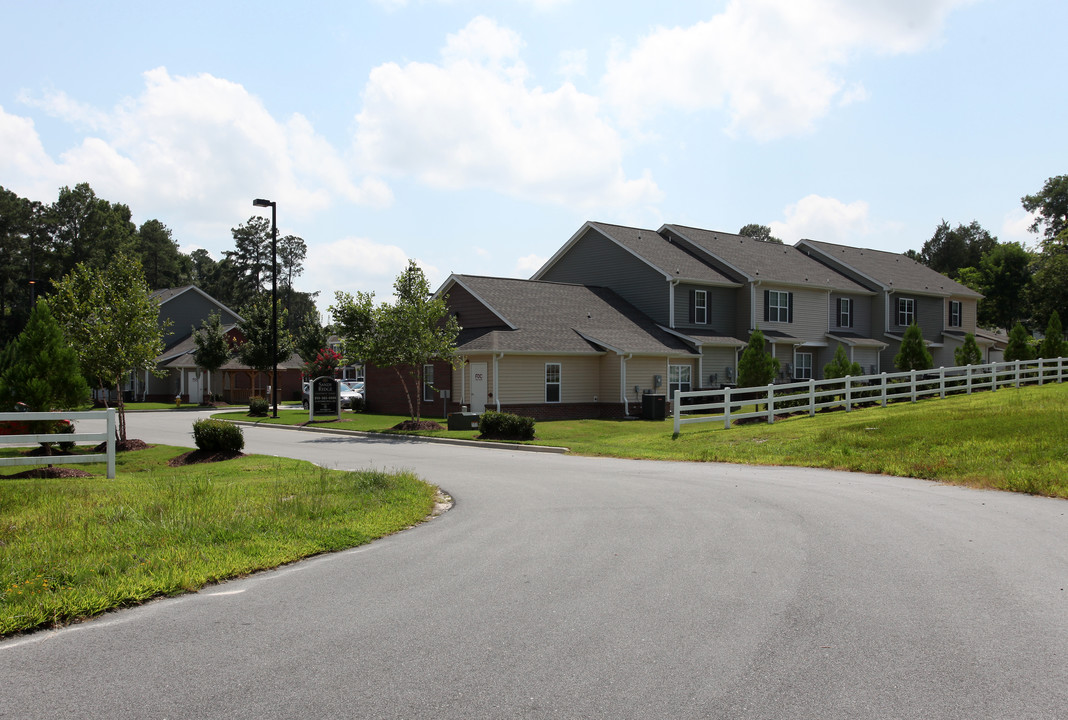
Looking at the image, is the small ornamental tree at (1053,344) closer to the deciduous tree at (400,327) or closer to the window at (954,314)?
the window at (954,314)

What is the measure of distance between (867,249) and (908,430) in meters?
40.0

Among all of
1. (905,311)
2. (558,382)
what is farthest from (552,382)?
(905,311)

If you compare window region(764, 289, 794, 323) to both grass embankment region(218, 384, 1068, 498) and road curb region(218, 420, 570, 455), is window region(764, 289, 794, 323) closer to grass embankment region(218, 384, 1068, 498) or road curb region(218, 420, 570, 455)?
grass embankment region(218, 384, 1068, 498)

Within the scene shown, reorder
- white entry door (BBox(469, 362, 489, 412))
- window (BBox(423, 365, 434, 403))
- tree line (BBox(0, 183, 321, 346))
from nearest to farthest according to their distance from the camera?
white entry door (BBox(469, 362, 489, 412))
window (BBox(423, 365, 434, 403))
tree line (BBox(0, 183, 321, 346))

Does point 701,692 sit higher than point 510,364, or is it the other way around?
point 510,364

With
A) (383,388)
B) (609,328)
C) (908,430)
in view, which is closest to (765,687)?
(908,430)

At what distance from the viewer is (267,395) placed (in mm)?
58469

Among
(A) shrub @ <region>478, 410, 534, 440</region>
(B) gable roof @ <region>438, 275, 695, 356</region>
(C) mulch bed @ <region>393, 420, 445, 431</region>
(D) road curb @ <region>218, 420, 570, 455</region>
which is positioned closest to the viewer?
(D) road curb @ <region>218, 420, 570, 455</region>

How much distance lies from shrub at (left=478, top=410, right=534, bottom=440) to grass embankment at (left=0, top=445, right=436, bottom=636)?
1100 cm

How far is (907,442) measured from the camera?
18906 millimetres

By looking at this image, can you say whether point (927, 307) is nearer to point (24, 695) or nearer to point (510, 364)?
point (510, 364)

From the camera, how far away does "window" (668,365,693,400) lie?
38.6 metres

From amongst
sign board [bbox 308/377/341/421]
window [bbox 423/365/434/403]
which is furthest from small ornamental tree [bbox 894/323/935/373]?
sign board [bbox 308/377/341/421]

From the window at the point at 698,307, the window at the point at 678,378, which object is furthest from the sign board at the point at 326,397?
the window at the point at 698,307
